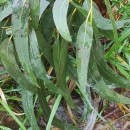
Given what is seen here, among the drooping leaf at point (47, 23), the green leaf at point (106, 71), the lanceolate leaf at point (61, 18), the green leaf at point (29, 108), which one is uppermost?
the lanceolate leaf at point (61, 18)

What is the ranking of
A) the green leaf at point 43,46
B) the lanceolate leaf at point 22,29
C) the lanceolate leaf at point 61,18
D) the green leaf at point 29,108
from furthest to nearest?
the green leaf at point 29,108 → the green leaf at point 43,46 → the lanceolate leaf at point 22,29 → the lanceolate leaf at point 61,18

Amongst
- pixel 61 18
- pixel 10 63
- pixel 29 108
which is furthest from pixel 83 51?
pixel 29 108

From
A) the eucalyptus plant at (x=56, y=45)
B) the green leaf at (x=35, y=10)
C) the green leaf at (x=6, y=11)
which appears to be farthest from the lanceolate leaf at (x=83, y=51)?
the green leaf at (x=6, y=11)

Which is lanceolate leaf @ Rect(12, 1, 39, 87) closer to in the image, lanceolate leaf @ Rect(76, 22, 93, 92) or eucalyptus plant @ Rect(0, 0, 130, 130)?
eucalyptus plant @ Rect(0, 0, 130, 130)

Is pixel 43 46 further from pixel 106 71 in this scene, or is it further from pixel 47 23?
pixel 106 71

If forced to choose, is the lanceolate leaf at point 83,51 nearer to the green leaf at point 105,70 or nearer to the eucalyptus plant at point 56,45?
the eucalyptus plant at point 56,45

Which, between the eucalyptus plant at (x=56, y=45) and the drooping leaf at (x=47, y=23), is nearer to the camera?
the eucalyptus plant at (x=56, y=45)
